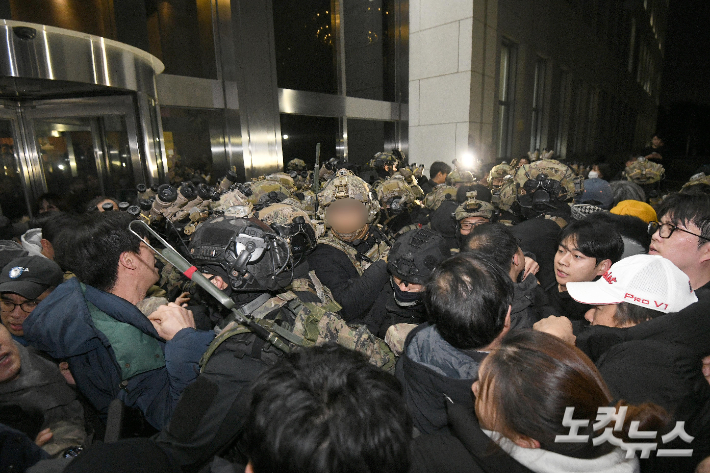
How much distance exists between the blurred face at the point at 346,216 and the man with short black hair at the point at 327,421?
218 cm

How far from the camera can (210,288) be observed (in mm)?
1351

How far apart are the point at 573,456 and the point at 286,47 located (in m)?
11.2

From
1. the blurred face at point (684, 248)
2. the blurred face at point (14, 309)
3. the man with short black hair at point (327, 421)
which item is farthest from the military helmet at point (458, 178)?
the man with short black hair at point (327, 421)

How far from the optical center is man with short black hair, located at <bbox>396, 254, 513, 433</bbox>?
1.49 m

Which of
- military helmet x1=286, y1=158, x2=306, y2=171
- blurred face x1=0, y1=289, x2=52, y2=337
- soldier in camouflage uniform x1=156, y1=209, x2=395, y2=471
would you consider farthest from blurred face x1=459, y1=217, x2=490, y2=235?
military helmet x1=286, y1=158, x2=306, y2=171

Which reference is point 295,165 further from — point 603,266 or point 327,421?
point 327,421

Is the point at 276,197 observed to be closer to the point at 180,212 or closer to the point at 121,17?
the point at 180,212

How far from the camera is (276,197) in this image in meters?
4.61

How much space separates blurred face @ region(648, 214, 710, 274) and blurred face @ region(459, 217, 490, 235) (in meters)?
1.51

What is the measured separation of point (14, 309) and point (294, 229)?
185cm

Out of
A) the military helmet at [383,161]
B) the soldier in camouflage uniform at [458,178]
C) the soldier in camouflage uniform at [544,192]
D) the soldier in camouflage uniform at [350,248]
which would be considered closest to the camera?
the soldier in camouflage uniform at [350,248]

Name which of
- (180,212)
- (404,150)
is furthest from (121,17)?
(404,150)

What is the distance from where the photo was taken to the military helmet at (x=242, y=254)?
1748 mm

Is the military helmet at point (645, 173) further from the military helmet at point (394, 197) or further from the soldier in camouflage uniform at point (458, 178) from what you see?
the military helmet at point (394, 197)
